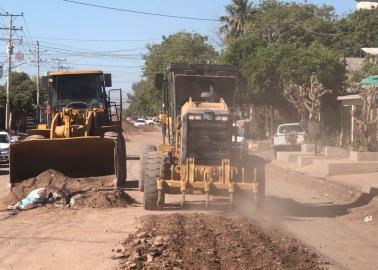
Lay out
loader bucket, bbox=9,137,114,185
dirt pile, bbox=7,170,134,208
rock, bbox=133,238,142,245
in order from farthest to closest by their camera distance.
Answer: loader bucket, bbox=9,137,114,185
dirt pile, bbox=7,170,134,208
rock, bbox=133,238,142,245

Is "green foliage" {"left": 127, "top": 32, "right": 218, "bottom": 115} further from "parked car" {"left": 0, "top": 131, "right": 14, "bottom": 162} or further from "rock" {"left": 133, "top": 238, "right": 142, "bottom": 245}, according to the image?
"rock" {"left": 133, "top": 238, "right": 142, "bottom": 245}

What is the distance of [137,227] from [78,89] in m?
9.14

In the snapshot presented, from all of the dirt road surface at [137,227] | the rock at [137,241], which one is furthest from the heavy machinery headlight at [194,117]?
the rock at [137,241]

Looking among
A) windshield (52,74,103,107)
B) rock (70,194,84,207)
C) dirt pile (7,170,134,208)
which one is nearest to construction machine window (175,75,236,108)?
dirt pile (7,170,134,208)

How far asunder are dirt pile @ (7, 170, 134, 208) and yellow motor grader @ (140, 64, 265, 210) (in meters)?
1.00

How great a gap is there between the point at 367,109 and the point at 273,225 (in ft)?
50.4

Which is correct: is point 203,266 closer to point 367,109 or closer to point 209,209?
point 209,209

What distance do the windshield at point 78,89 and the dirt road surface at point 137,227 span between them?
10.2ft

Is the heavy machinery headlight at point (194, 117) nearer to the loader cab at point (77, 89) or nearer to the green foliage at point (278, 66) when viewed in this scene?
the loader cab at point (77, 89)

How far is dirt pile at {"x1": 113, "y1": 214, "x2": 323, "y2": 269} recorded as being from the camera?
8773 mm

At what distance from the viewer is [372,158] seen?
2436 cm

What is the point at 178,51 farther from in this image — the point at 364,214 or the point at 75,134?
the point at 364,214

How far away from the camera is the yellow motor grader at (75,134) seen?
1742 centimetres

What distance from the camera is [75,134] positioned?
1869cm
